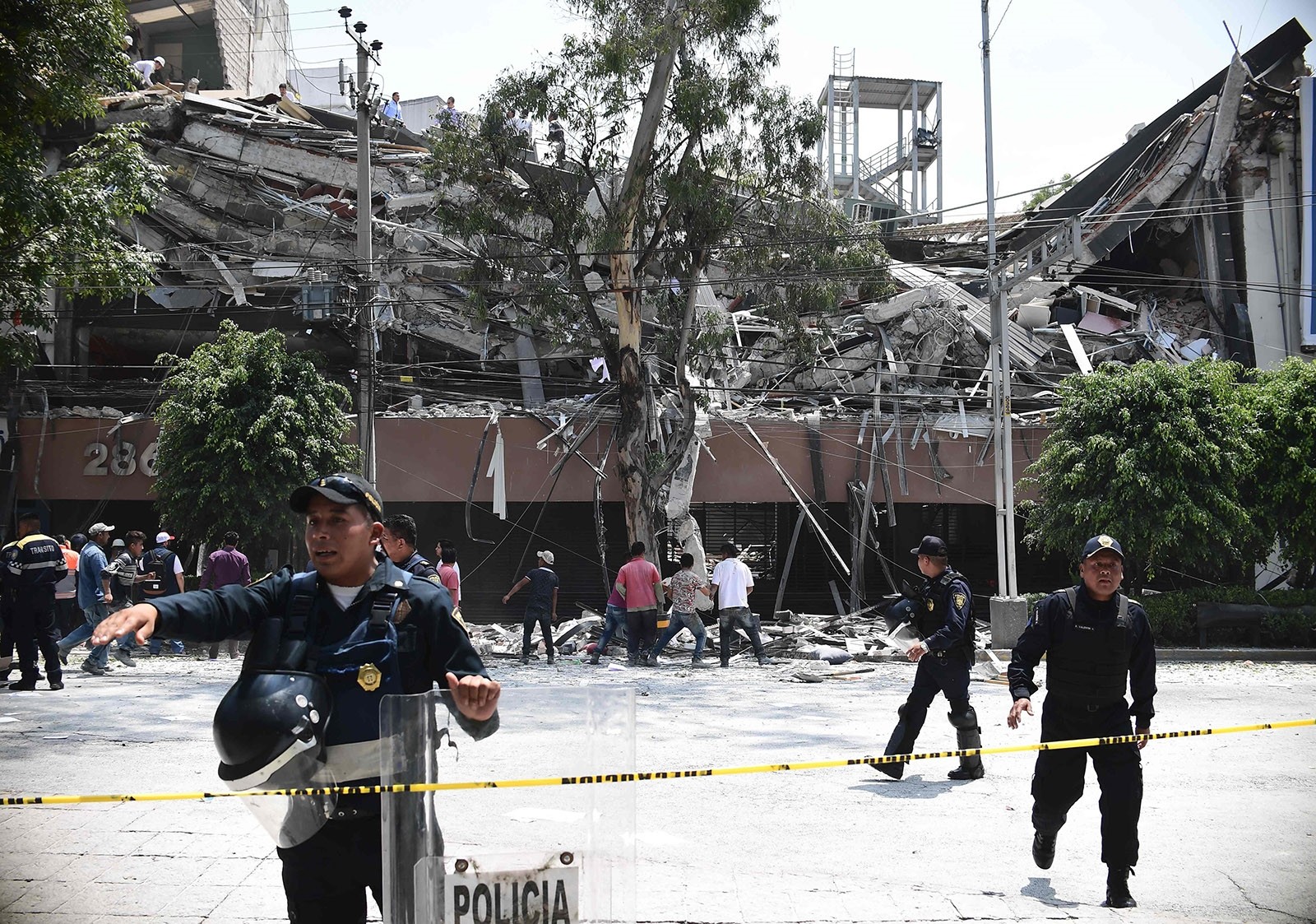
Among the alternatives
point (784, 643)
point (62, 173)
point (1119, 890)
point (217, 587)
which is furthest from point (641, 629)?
point (1119, 890)

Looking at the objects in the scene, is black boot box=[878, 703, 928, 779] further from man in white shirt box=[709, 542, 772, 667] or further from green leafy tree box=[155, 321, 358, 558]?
green leafy tree box=[155, 321, 358, 558]

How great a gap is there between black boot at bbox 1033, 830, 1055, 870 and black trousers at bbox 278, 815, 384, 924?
340cm

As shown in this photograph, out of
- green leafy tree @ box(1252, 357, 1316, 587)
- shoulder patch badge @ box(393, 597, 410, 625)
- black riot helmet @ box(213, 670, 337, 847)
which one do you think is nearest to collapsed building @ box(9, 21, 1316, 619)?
green leafy tree @ box(1252, 357, 1316, 587)

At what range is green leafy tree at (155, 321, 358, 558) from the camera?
57.8 ft

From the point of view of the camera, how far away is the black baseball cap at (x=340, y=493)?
328 cm

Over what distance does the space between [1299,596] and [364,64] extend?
17.8 m

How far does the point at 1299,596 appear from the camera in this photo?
1816 centimetres

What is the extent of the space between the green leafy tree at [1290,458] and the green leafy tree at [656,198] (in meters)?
6.73

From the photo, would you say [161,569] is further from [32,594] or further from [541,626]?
[541,626]

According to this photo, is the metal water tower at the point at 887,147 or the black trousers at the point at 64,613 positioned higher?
the metal water tower at the point at 887,147

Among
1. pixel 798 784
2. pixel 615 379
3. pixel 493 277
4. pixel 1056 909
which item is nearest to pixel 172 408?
pixel 493 277

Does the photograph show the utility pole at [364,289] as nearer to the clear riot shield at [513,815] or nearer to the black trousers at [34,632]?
the black trousers at [34,632]

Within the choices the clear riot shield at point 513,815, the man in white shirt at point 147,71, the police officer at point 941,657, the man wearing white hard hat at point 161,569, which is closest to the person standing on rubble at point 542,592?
the man wearing white hard hat at point 161,569

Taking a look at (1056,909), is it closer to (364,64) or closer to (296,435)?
(296,435)
